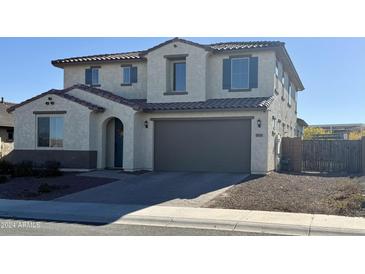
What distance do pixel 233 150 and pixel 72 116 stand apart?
7.96 m

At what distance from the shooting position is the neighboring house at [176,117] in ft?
61.0

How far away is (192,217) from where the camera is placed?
982 cm

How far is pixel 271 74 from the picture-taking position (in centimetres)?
1905

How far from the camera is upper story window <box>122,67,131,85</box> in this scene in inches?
887

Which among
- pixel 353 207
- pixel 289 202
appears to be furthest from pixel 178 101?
pixel 353 207

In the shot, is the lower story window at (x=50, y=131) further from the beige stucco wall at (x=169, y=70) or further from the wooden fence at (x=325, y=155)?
the wooden fence at (x=325, y=155)

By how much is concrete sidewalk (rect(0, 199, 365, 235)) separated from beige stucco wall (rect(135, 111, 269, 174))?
769 centimetres

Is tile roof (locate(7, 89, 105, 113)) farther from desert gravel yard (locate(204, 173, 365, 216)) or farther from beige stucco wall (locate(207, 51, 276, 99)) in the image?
desert gravel yard (locate(204, 173, 365, 216))

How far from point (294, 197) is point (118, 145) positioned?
10710 millimetres

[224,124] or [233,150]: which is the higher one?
[224,124]

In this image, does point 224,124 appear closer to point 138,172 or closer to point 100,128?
point 138,172

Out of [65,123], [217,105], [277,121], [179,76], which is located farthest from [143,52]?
[277,121]

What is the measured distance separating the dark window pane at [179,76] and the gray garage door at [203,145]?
6.94ft

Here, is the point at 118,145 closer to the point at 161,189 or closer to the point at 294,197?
the point at 161,189
